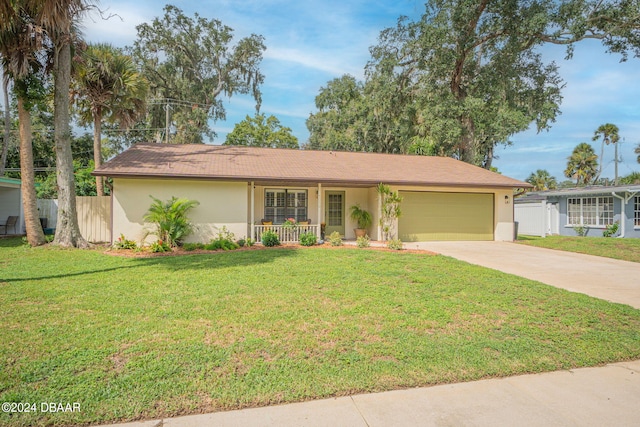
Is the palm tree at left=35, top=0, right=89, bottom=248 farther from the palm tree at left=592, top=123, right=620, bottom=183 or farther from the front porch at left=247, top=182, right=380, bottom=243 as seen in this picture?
the palm tree at left=592, top=123, right=620, bottom=183

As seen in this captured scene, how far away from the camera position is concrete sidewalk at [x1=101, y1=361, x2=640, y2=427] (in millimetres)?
2734

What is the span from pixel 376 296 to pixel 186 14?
29.9 metres

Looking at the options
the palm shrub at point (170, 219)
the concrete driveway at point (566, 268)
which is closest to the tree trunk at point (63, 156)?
the palm shrub at point (170, 219)

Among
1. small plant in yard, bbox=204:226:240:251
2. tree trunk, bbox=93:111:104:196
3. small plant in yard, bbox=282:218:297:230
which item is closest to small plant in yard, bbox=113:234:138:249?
small plant in yard, bbox=204:226:240:251

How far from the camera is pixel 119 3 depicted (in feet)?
26.5

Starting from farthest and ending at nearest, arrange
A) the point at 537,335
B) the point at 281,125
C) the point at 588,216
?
the point at 281,125 < the point at 588,216 < the point at 537,335

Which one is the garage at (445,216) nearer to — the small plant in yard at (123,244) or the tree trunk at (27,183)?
the small plant in yard at (123,244)

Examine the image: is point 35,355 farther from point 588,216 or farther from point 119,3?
point 588,216

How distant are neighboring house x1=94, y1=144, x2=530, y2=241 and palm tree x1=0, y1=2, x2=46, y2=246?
8.55 ft

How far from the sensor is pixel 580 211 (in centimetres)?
1841

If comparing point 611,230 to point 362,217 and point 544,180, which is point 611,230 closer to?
point 362,217

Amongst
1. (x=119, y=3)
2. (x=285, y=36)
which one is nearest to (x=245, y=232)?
(x=119, y=3)

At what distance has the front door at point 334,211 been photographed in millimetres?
14828

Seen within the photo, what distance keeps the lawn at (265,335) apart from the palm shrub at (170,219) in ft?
12.1
